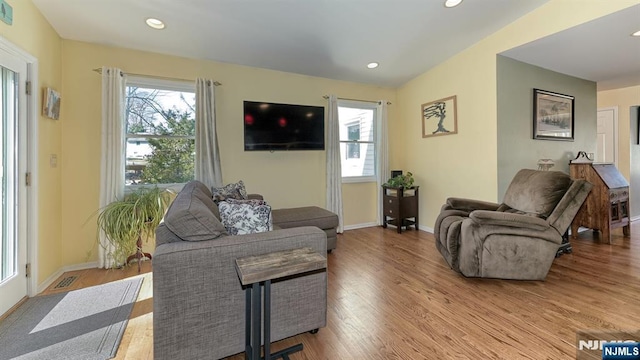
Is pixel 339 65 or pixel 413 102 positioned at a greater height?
pixel 339 65

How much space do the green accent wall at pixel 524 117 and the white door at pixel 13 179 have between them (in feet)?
15.9

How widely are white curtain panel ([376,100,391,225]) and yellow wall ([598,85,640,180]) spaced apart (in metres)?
4.37

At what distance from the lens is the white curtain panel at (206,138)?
130 inches

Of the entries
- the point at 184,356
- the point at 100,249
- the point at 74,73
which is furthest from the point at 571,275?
the point at 74,73

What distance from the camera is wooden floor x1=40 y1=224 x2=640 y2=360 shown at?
161 centimetres

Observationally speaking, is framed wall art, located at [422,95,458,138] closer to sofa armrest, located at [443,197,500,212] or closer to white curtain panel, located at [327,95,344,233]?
sofa armrest, located at [443,197,500,212]

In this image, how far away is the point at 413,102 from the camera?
454 centimetres

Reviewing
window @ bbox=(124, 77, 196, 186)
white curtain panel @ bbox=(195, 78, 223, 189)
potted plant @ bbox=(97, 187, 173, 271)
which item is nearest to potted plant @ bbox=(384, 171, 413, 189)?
white curtain panel @ bbox=(195, 78, 223, 189)

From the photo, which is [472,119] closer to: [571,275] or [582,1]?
[582,1]

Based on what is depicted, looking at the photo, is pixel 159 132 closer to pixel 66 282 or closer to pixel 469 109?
pixel 66 282

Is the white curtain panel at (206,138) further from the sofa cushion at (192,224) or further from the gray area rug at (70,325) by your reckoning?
the sofa cushion at (192,224)

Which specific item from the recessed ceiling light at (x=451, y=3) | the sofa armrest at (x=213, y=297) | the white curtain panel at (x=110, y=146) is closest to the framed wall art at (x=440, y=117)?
the recessed ceiling light at (x=451, y=3)

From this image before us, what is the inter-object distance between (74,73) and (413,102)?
4.57 meters

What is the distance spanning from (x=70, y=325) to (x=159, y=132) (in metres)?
2.14
